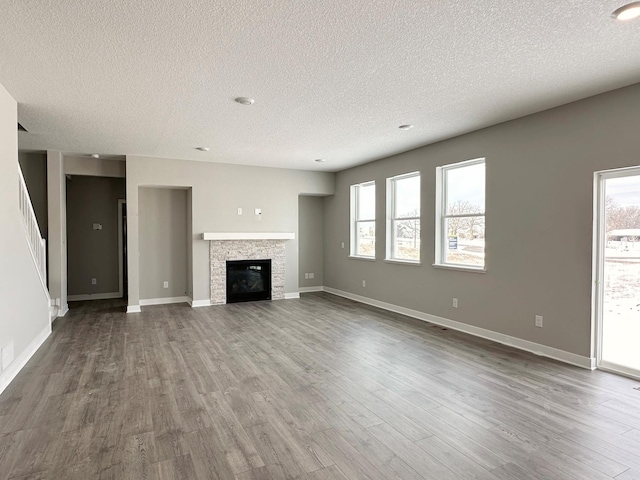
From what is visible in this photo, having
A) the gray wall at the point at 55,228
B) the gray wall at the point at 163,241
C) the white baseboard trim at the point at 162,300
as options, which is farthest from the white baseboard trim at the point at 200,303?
the gray wall at the point at 55,228

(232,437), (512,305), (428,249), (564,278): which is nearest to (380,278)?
(428,249)

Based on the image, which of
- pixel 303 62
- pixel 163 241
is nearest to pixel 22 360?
pixel 163 241

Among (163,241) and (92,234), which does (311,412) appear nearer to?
(163,241)

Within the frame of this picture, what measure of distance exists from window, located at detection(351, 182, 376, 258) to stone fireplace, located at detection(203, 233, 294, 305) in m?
1.31

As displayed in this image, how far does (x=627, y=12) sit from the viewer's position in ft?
7.26

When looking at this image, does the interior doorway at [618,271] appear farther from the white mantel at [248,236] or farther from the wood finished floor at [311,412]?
the white mantel at [248,236]

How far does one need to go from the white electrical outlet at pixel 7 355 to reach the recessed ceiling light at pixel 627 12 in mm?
5117

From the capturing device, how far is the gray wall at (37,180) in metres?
6.48

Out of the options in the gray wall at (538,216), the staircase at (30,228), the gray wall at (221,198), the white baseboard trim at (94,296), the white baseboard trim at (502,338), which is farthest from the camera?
the white baseboard trim at (94,296)

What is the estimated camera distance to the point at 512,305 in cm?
436

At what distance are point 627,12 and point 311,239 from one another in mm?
6705

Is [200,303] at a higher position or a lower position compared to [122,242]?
lower

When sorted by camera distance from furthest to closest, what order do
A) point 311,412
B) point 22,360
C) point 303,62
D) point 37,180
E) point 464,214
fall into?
point 37,180
point 464,214
point 22,360
point 303,62
point 311,412

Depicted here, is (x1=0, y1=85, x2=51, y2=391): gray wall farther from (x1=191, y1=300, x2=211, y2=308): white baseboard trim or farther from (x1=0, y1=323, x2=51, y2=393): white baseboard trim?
(x1=191, y1=300, x2=211, y2=308): white baseboard trim
